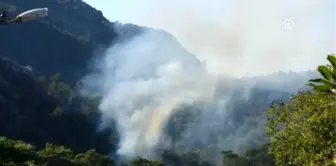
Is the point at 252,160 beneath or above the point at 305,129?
above

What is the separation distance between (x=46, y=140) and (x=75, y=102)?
40621 millimetres

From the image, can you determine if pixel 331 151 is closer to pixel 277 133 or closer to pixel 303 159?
pixel 303 159

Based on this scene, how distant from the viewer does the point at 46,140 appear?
13238 cm

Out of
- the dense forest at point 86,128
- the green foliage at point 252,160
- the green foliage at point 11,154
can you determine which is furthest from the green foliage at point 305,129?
the green foliage at point 252,160

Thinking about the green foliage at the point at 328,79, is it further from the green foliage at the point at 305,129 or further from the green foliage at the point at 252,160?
the green foliage at the point at 252,160

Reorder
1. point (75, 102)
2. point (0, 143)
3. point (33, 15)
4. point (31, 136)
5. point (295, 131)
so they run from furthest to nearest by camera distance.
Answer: point (75, 102) → point (31, 136) → point (0, 143) → point (295, 131) → point (33, 15)

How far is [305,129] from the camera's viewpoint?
18938mm

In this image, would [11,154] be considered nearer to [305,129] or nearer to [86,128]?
[305,129]

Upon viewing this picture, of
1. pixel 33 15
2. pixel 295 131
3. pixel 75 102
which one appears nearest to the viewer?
pixel 33 15

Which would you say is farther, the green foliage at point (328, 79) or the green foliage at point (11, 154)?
the green foliage at point (11, 154)

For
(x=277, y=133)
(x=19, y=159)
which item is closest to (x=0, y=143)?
(x=19, y=159)

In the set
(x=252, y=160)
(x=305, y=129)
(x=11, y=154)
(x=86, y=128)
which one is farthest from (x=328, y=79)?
(x=86, y=128)

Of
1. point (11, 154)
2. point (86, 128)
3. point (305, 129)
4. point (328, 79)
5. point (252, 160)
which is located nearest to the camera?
point (328, 79)

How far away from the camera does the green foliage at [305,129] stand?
1803cm
